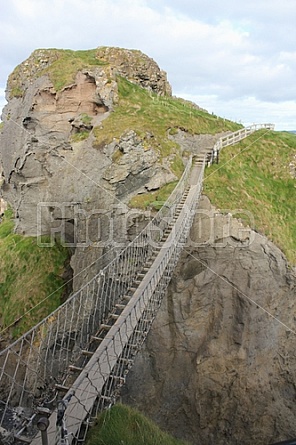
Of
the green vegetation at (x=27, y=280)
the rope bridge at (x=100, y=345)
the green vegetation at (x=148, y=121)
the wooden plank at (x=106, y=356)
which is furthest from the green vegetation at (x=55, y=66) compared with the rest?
the wooden plank at (x=106, y=356)

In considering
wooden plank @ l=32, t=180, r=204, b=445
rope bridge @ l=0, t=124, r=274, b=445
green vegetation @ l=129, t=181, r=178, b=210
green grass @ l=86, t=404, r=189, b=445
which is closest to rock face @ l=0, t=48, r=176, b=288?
green vegetation @ l=129, t=181, r=178, b=210

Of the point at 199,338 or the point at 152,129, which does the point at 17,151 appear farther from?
the point at 199,338

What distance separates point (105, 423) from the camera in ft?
22.3

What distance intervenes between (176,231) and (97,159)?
6.17m

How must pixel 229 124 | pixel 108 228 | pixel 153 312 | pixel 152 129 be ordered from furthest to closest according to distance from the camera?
pixel 229 124, pixel 152 129, pixel 108 228, pixel 153 312

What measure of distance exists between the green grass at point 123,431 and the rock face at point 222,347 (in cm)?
864

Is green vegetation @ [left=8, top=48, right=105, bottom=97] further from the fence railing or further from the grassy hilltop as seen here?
the fence railing

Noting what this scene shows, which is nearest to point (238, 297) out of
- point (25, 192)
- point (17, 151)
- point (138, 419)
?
point (138, 419)

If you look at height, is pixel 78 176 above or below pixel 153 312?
above

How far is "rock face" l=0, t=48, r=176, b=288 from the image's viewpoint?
1683 centimetres

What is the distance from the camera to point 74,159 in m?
18.6

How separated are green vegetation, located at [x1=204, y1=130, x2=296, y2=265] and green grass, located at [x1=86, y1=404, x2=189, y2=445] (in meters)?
11.5

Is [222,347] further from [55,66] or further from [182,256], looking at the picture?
[55,66]

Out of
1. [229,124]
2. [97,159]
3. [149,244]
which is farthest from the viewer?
[229,124]
